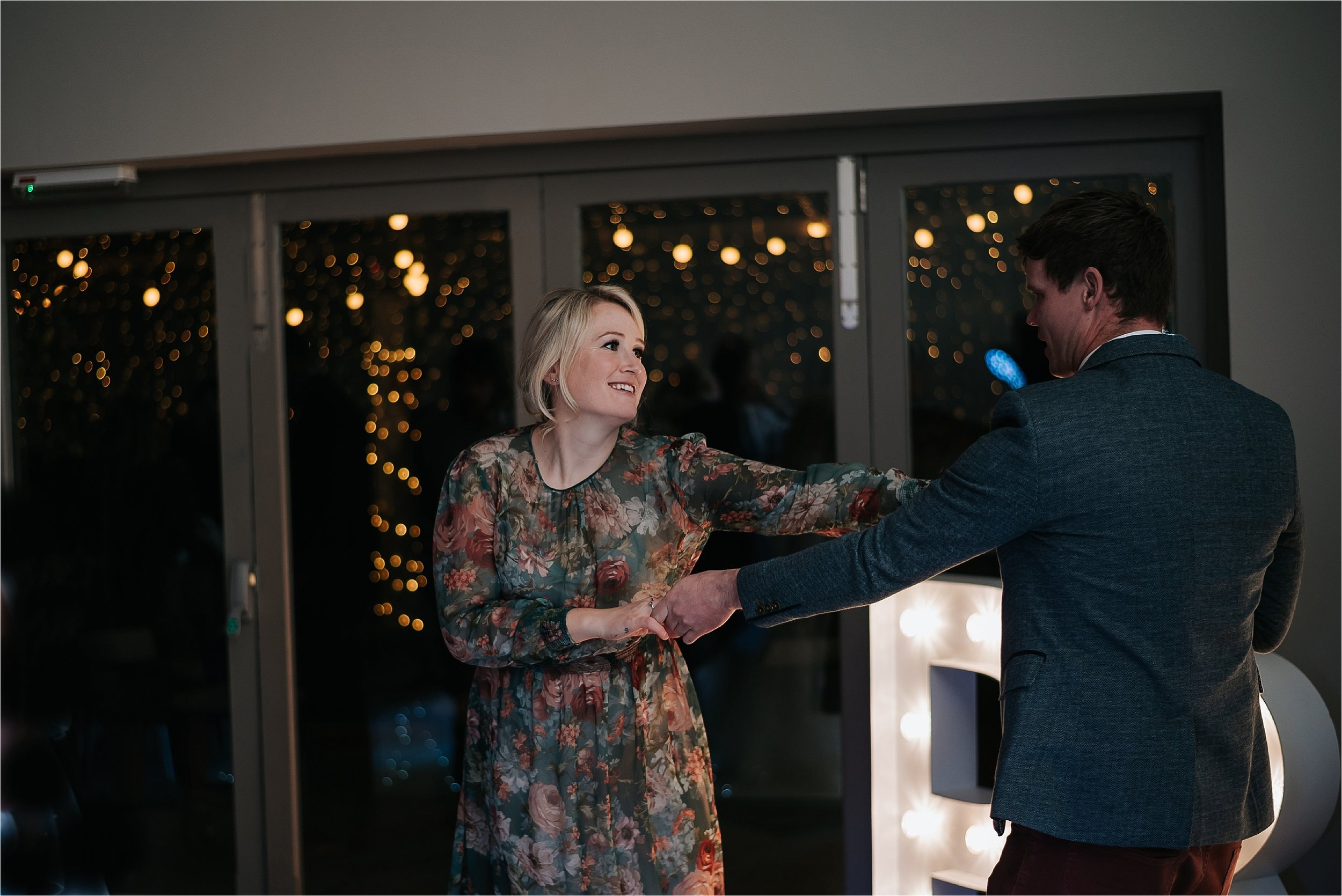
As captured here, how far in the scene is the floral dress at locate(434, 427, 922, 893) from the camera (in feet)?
5.76

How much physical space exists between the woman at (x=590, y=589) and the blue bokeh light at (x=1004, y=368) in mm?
1121

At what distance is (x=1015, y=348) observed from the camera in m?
2.73

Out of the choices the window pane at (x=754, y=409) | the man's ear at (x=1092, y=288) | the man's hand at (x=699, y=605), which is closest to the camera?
the man's ear at (x=1092, y=288)

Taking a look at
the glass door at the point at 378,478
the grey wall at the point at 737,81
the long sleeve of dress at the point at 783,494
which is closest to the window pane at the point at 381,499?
the glass door at the point at 378,478

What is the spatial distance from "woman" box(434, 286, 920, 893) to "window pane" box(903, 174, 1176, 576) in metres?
1.05

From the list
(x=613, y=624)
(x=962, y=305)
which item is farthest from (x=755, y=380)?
(x=613, y=624)

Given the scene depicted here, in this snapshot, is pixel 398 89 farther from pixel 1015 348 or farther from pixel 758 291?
pixel 1015 348

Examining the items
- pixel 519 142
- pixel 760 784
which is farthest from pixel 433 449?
pixel 760 784

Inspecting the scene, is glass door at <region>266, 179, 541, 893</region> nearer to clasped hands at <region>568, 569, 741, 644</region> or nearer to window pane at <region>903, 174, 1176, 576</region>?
window pane at <region>903, 174, 1176, 576</region>

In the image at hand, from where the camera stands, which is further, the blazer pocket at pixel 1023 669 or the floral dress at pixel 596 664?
the floral dress at pixel 596 664

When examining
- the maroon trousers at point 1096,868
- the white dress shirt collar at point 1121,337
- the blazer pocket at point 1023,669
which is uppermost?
the white dress shirt collar at point 1121,337

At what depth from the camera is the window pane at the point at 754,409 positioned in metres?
2.80

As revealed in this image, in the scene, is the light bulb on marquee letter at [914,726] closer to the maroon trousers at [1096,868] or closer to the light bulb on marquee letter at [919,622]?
the light bulb on marquee letter at [919,622]

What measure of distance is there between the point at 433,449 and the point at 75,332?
4.07ft
